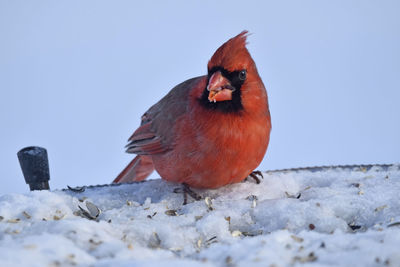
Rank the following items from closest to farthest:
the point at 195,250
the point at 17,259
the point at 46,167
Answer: the point at 17,259 → the point at 195,250 → the point at 46,167

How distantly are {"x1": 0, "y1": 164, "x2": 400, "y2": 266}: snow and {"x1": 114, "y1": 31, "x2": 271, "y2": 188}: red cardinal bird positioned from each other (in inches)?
4.9

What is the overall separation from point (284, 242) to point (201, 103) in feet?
2.76

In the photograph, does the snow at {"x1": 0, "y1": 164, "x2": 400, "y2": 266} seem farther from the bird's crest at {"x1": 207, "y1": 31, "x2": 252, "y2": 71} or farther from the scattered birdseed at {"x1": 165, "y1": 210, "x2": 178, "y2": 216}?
the bird's crest at {"x1": 207, "y1": 31, "x2": 252, "y2": 71}

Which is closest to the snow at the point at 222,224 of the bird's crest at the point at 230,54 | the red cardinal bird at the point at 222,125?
the red cardinal bird at the point at 222,125

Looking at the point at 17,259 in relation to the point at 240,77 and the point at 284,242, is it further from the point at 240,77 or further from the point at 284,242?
the point at 240,77

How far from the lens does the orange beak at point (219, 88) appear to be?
6.74 ft

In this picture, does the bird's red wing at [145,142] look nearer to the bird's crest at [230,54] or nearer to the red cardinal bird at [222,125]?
the red cardinal bird at [222,125]

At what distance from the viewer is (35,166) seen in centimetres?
236

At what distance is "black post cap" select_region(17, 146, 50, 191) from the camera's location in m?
2.32

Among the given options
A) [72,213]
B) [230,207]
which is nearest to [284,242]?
[230,207]

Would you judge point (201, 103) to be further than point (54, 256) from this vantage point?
Yes

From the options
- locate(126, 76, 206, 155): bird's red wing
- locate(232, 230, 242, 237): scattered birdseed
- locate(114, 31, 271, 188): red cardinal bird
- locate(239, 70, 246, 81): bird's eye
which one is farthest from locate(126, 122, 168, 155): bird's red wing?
locate(232, 230, 242, 237): scattered birdseed

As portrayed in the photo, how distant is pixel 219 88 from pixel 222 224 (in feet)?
1.78

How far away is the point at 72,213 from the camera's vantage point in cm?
206
